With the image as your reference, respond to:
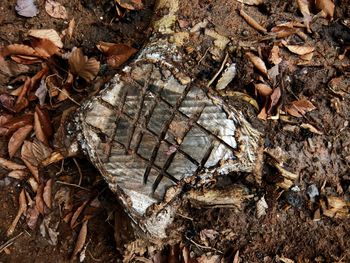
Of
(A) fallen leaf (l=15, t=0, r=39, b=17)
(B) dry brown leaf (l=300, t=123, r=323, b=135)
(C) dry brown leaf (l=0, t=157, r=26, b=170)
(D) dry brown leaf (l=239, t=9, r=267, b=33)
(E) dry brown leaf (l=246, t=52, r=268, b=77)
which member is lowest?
(C) dry brown leaf (l=0, t=157, r=26, b=170)

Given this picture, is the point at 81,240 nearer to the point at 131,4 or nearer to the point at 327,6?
the point at 131,4

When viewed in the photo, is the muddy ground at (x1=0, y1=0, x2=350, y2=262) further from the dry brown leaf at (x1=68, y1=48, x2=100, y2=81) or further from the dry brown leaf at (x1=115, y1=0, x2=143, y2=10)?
the dry brown leaf at (x1=115, y1=0, x2=143, y2=10)

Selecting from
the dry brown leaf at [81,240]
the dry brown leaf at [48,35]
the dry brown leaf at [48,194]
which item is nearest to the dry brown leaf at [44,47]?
the dry brown leaf at [48,35]

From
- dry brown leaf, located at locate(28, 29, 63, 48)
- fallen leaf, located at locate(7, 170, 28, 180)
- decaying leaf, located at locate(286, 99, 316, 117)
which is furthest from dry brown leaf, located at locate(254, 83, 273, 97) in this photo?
fallen leaf, located at locate(7, 170, 28, 180)

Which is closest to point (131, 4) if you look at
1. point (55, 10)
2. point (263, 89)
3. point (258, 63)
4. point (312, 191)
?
point (55, 10)

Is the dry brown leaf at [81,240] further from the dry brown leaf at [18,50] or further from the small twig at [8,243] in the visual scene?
the dry brown leaf at [18,50]

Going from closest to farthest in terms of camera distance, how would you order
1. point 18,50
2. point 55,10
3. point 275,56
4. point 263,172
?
point 263,172 → point 275,56 → point 18,50 → point 55,10
